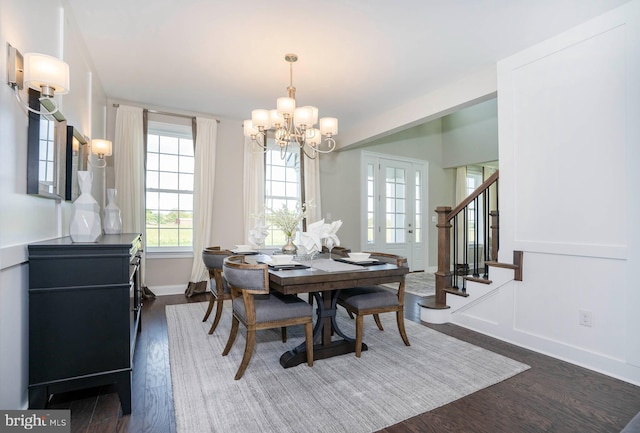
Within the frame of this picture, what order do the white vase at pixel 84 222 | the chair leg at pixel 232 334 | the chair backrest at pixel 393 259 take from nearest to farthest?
the white vase at pixel 84 222 → the chair leg at pixel 232 334 → the chair backrest at pixel 393 259

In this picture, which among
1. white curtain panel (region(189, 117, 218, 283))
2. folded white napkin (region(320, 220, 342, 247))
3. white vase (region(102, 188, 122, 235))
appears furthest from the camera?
white curtain panel (region(189, 117, 218, 283))

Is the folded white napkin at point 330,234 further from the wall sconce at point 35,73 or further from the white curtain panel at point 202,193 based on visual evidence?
the white curtain panel at point 202,193

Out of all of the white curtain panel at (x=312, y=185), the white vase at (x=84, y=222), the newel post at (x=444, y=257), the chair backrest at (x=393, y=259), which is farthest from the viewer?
the white curtain panel at (x=312, y=185)

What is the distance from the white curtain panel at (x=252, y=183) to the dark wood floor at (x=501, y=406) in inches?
114

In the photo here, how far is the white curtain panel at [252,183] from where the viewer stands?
5266 millimetres

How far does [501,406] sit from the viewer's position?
1.97m

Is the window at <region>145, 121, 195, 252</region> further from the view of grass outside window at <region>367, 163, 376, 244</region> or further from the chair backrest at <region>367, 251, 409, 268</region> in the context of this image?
the view of grass outside window at <region>367, 163, 376, 244</region>

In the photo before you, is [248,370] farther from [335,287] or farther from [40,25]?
[40,25]

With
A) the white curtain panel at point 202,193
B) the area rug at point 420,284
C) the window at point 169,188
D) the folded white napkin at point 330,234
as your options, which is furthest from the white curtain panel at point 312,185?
the folded white napkin at point 330,234

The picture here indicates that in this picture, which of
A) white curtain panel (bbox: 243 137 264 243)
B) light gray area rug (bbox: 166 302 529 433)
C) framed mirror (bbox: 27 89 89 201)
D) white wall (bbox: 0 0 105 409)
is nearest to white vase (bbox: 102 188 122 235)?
framed mirror (bbox: 27 89 89 201)

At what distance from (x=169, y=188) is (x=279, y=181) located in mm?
1763

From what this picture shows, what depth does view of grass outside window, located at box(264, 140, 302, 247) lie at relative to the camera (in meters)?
5.59

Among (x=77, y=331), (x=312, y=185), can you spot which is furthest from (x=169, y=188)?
(x=77, y=331)

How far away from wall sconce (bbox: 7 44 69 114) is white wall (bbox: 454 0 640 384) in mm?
3503
